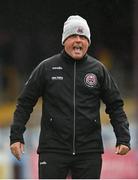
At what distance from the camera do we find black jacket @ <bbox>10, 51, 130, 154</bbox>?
14.4 feet

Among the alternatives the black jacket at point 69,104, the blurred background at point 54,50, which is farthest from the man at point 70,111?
the blurred background at point 54,50

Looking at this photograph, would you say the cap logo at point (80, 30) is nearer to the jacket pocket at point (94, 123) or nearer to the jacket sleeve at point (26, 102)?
the jacket sleeve at point (26, 102)

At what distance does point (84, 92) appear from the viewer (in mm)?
4422

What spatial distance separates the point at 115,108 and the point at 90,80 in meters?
0.22

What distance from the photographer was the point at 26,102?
4496mm

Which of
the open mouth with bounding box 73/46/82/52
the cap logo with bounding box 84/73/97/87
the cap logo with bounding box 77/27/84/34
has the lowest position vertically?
the cap logo with bounding box 84/73/97/87

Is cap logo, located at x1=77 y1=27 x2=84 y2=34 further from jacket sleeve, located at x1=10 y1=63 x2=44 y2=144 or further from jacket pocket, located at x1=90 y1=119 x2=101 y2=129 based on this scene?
jacket pocket, located at x1=90 y1=119 x2=101 y2=129

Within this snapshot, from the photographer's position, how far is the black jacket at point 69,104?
4391 mm

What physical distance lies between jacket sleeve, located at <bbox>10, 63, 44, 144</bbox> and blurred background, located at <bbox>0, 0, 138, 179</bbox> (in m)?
0.75

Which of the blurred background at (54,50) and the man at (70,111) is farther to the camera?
the blurred background at (54,50)

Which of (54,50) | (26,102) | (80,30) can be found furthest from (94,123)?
(54,50)

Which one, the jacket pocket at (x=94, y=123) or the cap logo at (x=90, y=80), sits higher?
the cap logo at (x=90, y=80)

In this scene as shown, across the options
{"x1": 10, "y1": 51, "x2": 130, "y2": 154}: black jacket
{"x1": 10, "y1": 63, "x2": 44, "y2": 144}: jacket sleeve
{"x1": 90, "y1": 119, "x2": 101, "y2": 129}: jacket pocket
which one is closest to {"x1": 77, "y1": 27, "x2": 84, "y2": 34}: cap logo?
{"x1": 10, "y1": 51, "x2": 130, "y2": 154}: black jacket

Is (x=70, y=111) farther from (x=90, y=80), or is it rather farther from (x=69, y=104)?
(x=90, y=80)
